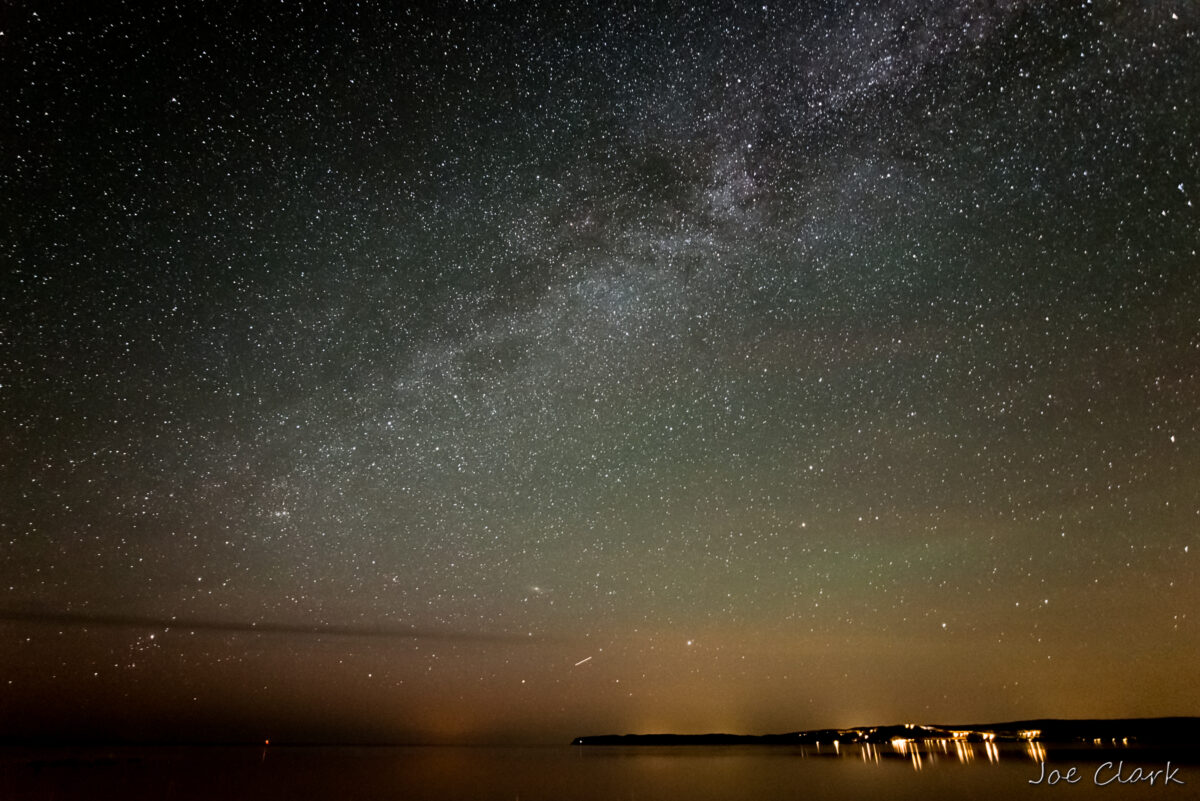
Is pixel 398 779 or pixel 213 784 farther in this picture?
pixel 398 779

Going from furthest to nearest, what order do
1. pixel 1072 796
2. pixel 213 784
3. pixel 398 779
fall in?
pixel 398 779 → pixel 213 784 → pixel 1072 796

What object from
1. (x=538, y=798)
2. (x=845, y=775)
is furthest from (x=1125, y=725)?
(x=538, y=798)

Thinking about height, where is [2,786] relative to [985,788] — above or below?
above

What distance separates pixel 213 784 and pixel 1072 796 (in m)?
47.2

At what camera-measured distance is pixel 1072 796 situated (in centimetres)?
2984

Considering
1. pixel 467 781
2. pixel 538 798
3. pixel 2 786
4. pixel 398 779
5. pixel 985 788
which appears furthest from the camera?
pixel 398 779

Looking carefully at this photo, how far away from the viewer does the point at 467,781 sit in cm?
5175

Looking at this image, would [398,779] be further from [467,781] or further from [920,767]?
[920,767]

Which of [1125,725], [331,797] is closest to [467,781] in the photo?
[331,797]

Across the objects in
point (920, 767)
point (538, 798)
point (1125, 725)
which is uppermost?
point (538, 798)

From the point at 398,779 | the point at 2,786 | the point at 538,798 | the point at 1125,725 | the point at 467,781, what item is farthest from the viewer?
the point at 1125,725

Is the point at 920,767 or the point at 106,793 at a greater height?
the point at 106,793

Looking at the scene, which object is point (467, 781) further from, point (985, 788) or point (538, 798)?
point (985, 788)

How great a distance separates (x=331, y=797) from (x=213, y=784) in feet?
49.1
